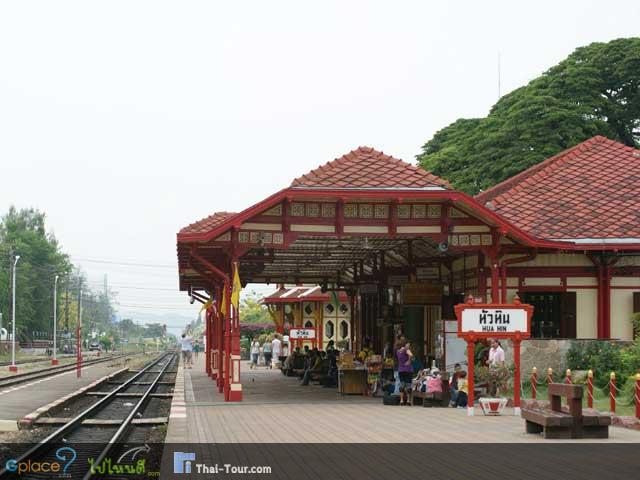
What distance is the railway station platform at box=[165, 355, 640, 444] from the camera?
14.7m

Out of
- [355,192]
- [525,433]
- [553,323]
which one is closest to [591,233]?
[553,323]

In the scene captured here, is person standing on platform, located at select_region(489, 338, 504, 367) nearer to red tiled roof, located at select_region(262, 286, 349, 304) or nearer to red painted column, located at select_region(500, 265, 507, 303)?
red painted column, located at select_region(500, 265, 507, 303)

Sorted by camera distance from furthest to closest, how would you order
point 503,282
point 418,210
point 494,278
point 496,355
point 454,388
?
point 503,282 → point 494,278 → point 418,210 → point 496,355 → point 454,388

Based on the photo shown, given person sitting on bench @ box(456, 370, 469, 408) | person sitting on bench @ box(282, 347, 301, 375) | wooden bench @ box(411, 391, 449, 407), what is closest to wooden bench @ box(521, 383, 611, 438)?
person sitting on bench @ box(456, 370, 469, 408)

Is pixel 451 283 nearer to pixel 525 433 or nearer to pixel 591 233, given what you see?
pixel 591 233

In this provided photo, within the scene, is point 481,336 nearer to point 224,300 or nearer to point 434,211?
point 434,211

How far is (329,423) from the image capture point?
17.4m

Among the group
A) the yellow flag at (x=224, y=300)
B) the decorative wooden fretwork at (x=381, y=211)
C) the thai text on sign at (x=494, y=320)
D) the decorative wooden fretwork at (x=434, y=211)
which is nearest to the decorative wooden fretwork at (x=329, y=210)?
the decorative wooden fretwork at (x=381, y=211)

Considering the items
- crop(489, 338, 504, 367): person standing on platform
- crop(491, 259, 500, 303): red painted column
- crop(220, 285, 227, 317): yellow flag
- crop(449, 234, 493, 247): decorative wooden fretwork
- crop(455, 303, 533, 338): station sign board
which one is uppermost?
crop(449, 234, 493, 247): decorative wooden fretwork

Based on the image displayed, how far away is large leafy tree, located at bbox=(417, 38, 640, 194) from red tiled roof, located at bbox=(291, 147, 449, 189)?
23.4 metres

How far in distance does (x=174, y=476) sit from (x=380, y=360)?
626 inches

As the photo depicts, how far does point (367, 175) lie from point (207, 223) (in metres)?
7.01

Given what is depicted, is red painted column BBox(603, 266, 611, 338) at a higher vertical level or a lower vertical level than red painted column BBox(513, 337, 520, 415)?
higher

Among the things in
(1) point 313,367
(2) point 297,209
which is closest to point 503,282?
(2) point 297,209
